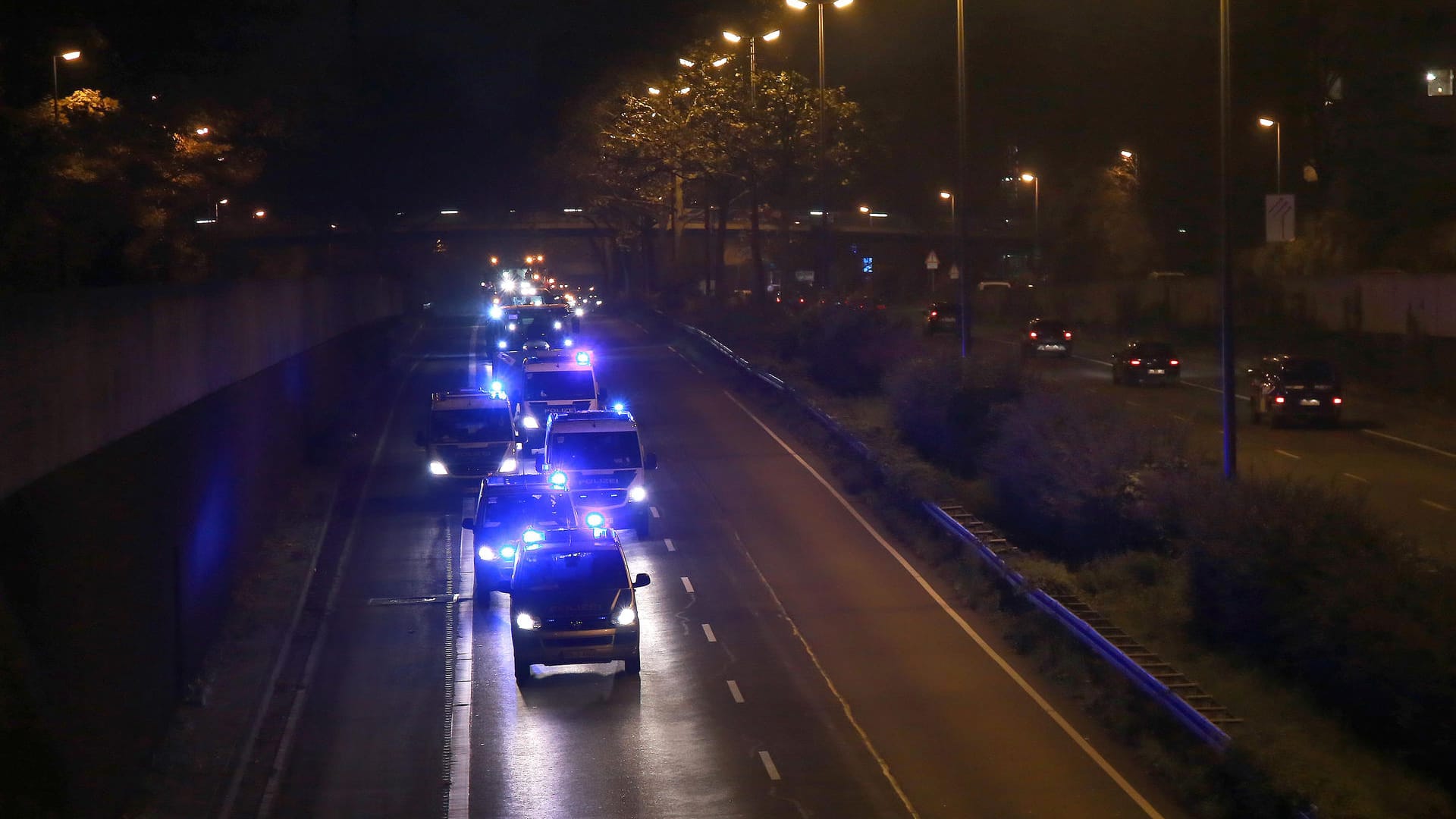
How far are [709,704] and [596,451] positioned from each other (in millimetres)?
9802

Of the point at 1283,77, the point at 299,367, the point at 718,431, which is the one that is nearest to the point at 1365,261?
the point at 1283,77

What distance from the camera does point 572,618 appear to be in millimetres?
17438

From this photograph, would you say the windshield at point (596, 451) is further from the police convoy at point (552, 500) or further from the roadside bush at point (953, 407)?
the roadside bush at point (953, 407)

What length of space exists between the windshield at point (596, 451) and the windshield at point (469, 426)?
390cm

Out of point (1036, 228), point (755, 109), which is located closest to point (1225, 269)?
point (755, 109)

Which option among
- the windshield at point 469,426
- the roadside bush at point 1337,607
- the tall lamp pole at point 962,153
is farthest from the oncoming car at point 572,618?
the tall lamp pole at point 962,153

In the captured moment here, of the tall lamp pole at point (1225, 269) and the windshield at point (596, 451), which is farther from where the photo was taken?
the windshield at point (596, 451)

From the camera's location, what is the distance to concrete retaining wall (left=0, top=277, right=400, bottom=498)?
1295cm

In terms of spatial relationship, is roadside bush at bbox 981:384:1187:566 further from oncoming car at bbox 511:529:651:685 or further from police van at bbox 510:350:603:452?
police van at bbox 510:350:603:452

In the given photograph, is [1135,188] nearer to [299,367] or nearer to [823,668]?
[299,367]

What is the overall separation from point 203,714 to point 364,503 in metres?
12.6

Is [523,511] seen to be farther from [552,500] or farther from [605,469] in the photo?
[605,469]

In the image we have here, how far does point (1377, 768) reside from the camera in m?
13.4

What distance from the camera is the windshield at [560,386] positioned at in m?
34.4
